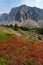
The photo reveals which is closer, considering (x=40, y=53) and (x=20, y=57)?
(x=20, y=57)

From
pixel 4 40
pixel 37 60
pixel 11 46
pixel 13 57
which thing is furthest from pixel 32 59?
pixel 4 40

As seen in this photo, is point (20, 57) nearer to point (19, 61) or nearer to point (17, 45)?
point (19, 61)

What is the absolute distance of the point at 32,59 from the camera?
56.1 feet

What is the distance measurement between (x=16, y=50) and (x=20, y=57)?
2.07 meters

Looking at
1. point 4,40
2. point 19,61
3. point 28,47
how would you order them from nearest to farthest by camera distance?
point 19,61, point 28,47, point 4,40

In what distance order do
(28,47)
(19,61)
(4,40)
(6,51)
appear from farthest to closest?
(4,40) < (28,47) < (6,51) < (19,61)

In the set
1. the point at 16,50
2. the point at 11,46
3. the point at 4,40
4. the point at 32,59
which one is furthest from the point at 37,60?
the point at 4,40

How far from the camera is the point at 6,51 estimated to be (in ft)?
62.7

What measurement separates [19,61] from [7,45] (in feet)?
15.6

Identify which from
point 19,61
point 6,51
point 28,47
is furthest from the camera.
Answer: point 28,47

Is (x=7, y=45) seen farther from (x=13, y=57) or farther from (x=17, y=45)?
(x=13, y=57)

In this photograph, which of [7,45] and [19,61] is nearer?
[19,61]

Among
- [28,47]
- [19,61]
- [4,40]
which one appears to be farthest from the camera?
[4,40]

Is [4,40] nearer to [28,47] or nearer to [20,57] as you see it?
[28,47]
